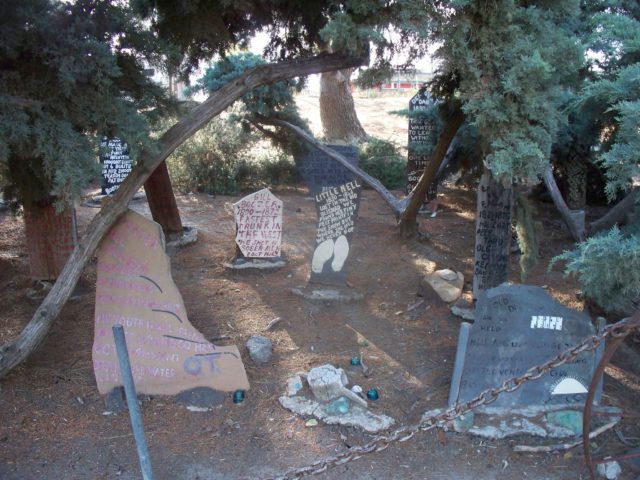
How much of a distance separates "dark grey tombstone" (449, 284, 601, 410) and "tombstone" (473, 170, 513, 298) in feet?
5.05

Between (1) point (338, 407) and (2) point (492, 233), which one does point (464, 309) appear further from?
(1) point (338, 407)

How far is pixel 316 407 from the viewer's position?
4.24m

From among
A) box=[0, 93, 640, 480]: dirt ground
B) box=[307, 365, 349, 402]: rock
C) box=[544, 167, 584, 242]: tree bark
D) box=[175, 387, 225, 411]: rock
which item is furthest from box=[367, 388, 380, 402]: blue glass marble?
box=[544, 167, 584, 242]: tree bark

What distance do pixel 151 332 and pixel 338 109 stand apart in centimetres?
1221

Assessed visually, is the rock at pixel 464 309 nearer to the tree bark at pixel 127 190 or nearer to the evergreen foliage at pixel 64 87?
the tree bark at pixel 127 190

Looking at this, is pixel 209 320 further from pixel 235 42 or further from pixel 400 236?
pixel 400 236

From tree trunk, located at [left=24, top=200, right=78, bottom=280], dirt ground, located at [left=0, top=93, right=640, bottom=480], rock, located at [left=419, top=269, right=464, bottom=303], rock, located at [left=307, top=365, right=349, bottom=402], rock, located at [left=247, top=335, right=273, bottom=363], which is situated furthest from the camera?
rock, located at [left=419, top=269, right=464, bottom=303]

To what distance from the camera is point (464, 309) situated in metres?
5.83

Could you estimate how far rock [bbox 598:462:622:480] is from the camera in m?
3.60

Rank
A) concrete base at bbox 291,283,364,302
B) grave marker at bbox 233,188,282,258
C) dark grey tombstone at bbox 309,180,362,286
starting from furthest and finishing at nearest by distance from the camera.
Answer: grave marker at bbox 233,188,282,258
dark grey tombstone at bbox 309,180,362,286
concrete base at bbox 291,283,364,302

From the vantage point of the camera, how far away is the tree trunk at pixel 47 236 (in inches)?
234

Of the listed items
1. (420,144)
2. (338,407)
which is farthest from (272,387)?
(420,144)

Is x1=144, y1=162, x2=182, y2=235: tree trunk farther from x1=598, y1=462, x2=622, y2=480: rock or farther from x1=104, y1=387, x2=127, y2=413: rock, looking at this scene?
x1=598, y1=462, x2=622, y2=480: rock

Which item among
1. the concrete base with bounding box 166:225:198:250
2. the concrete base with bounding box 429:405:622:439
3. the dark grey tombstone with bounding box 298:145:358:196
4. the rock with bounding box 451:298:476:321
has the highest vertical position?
the dark grey tombstone with bounding box 298:145:358:196
